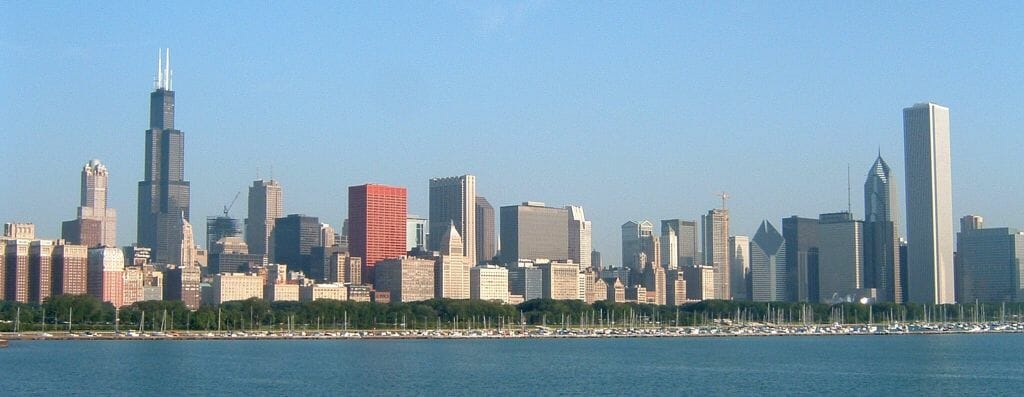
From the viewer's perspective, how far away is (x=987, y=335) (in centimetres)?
17975

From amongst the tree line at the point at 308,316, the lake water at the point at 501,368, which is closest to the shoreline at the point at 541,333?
the tree line at the point at 308,316

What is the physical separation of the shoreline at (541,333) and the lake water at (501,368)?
1031 centimetres

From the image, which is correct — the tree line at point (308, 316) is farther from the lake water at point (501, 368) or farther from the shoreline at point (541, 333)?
the lake water at point (501, 368)

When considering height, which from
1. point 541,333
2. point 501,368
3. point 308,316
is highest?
point 308,316

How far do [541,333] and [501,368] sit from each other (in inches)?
2717

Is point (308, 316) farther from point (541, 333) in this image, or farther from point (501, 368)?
point (501, 368)

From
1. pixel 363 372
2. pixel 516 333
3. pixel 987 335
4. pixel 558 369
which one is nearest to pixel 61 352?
pixel 363 372

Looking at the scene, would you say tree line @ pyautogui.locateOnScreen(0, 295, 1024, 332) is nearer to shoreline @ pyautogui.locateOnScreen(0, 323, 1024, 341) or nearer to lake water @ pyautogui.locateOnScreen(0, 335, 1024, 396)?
shoreline @ pyautogui.locateOnScreen(0, 323, 1024, 341)

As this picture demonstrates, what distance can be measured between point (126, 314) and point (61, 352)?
4910 cm

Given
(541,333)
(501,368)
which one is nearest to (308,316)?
(541,333)

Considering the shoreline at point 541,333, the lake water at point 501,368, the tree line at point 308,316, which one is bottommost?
the lake water at point 501,368

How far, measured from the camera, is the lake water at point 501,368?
7981 cm

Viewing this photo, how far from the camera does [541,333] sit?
6545 inches

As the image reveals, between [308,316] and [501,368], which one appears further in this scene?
[308,316]
